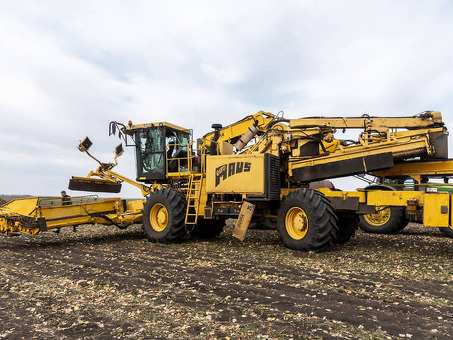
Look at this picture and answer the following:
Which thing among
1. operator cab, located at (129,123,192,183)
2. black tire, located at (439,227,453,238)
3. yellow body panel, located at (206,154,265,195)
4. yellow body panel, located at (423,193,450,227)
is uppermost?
operator cab, located at (129,123,192,183)

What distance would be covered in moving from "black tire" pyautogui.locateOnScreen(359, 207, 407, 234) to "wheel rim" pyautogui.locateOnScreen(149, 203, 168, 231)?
22.5 ft

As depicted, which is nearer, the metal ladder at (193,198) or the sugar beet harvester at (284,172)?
the sugar beet harvester at (284,172)

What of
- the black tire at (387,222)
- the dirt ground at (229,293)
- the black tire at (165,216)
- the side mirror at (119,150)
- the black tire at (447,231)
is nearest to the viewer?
the dirt ground at (229,293)

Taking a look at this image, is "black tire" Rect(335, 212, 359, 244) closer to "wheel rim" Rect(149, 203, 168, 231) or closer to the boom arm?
the boom arm

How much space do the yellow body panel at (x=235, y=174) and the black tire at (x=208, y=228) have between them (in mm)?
1970

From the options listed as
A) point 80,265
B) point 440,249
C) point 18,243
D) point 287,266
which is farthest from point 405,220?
point 18,243

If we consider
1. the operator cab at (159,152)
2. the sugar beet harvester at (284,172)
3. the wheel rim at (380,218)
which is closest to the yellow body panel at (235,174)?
the sugar beet harvester at (284,172)

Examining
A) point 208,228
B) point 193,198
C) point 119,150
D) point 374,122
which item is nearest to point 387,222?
point 374,122

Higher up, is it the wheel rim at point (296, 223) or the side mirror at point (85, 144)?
the side mirror at point (85, 144)

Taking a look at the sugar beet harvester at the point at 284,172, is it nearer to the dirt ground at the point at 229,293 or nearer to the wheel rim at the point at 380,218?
the dirt ground at the point at 229,293

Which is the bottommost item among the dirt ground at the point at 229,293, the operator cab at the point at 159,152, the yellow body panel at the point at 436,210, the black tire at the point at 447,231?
the dirt ground at the point at 229,293

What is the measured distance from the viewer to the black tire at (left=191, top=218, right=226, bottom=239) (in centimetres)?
1194

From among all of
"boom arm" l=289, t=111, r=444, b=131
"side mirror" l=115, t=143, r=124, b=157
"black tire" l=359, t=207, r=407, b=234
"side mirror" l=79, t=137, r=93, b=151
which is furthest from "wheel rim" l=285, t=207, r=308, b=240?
"side mirror" l=79, t=137, r=93, b=151

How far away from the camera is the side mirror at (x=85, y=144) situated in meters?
12.4
